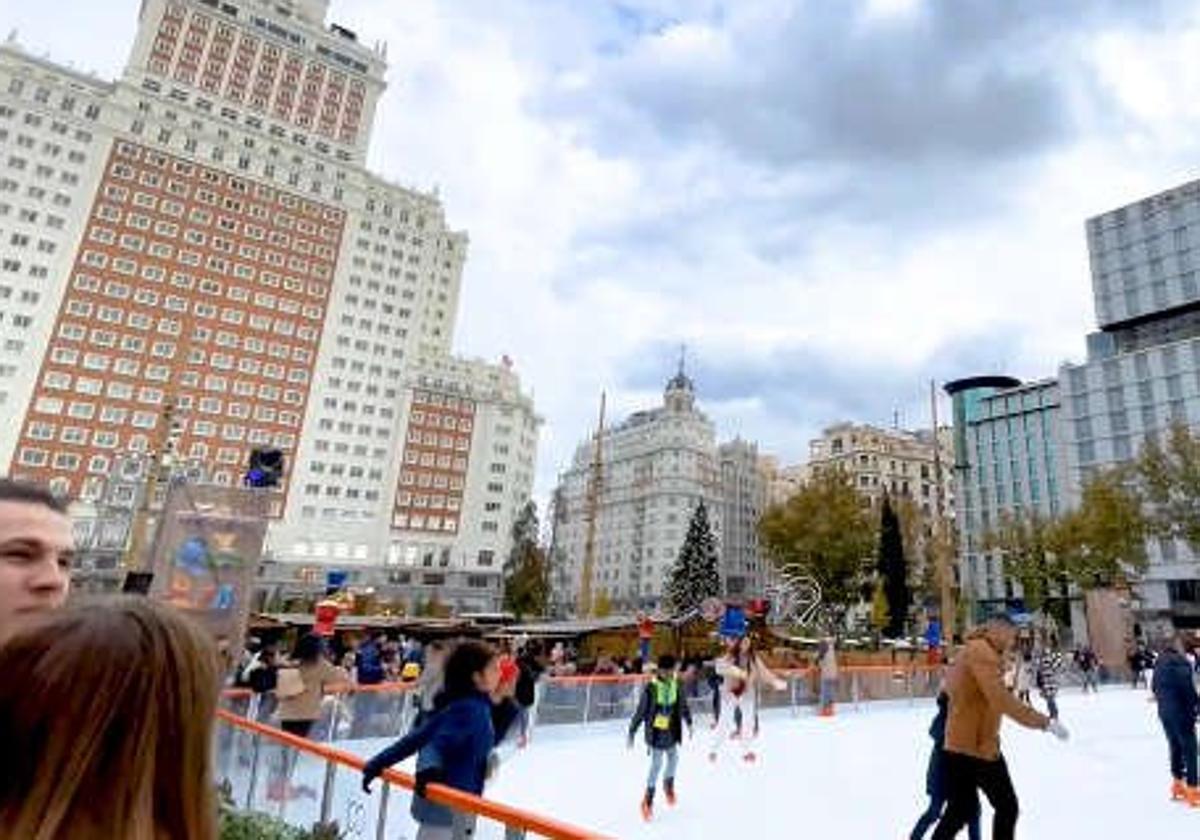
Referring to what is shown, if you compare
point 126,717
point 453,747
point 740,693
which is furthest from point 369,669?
point 126,717

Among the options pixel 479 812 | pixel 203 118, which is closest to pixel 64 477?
pixel 203 118

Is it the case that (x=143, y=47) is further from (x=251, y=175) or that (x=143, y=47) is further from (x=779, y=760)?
(x=779, y=760)

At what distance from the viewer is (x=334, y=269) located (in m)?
81.9

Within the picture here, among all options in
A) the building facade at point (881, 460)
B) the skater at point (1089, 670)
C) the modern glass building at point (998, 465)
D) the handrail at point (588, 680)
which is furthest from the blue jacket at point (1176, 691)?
the building facade at point (881, 460)

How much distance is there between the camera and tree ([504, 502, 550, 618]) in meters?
72.6

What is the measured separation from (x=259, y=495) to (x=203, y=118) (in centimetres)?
8257

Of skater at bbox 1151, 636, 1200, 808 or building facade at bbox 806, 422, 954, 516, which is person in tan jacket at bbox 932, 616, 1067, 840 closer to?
skater at bbox 1151, 636, 1200, 808

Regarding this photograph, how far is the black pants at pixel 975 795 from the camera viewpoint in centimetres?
546

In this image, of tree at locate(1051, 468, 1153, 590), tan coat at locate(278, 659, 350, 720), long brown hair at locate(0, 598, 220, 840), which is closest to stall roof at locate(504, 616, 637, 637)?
tan coat at locate(278, 659, 350, 720)

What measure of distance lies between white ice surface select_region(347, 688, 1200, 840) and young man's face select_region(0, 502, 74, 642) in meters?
6.84

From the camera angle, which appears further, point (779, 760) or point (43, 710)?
point (779, 760)

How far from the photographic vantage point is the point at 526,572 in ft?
245

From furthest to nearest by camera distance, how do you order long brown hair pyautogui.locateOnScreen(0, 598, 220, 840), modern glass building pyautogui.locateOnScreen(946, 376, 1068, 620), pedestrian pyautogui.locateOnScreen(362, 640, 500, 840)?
modern glass building pyautogui.locateOnScreen(946, 376, 1068, 620) < pedestrian pyautogui.locateOnScreen(362, 640, 500, 840) < long brown hair pyautogui.locateOnScreen(0, 598, 220, 840)

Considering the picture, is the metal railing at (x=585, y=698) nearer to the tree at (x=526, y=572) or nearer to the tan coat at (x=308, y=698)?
the tan coat at (x=308, y=698)
